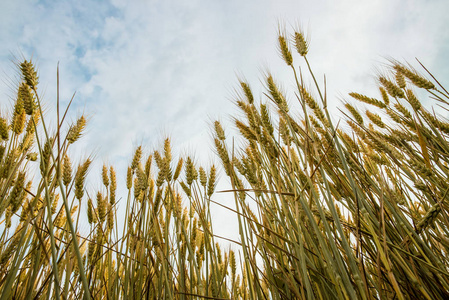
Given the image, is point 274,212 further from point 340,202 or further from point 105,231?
point 105,231

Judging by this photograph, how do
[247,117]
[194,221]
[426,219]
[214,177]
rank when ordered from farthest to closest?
[194,221], [214,177], [247,117], [426,219]

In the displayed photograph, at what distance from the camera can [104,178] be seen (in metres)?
1.98

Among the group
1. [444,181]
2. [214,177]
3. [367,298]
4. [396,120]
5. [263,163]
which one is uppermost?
[396,120]

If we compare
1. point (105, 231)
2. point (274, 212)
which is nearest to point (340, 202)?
point (274, 212)

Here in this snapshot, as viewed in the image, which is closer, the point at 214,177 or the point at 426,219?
the point at 426,219

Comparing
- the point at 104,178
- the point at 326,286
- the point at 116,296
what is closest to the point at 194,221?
the point at 104,178

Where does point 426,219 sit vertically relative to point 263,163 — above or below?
below

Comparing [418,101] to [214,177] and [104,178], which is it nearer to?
[214,177]

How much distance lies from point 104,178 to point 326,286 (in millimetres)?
1642

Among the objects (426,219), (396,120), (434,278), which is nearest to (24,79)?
(426,219)

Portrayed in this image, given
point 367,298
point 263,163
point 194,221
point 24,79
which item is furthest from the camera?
point 194,221

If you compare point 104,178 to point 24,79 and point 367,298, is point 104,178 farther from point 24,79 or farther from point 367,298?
point 367,298

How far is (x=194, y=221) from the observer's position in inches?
85.5

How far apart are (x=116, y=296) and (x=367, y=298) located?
111cm
